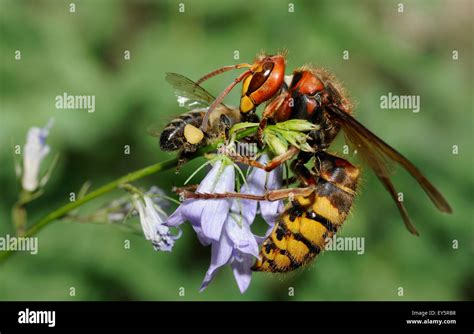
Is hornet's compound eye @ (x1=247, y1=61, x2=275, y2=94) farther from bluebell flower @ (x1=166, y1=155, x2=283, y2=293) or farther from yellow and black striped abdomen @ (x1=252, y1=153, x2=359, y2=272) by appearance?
yellow and black striped abdomen @ (x1=252, y1=153, x2=359, y2=272)

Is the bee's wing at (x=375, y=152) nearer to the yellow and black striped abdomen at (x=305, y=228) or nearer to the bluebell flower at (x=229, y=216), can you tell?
the yellow and black striped abdomen at (x=305, y=228)

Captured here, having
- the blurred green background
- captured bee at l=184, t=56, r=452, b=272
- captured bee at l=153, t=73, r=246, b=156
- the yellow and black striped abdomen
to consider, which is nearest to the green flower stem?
captured bee at l=153, t=73, r=246, b=156

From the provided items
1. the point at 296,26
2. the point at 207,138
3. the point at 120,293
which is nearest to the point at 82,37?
the point at 296,26

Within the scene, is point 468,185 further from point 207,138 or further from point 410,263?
point 207,138

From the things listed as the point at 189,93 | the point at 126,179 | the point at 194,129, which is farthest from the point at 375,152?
the point at 126,179

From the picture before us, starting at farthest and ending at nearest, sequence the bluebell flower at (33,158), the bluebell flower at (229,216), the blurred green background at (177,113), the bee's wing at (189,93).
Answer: the blurred green background at (177,113), the bluebell flower at (33,158), the bee's wing at (189,93), the bluebell flower at (229,216)

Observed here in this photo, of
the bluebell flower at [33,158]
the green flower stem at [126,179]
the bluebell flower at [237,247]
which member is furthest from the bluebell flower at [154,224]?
the bluebell flower at [33,158]
